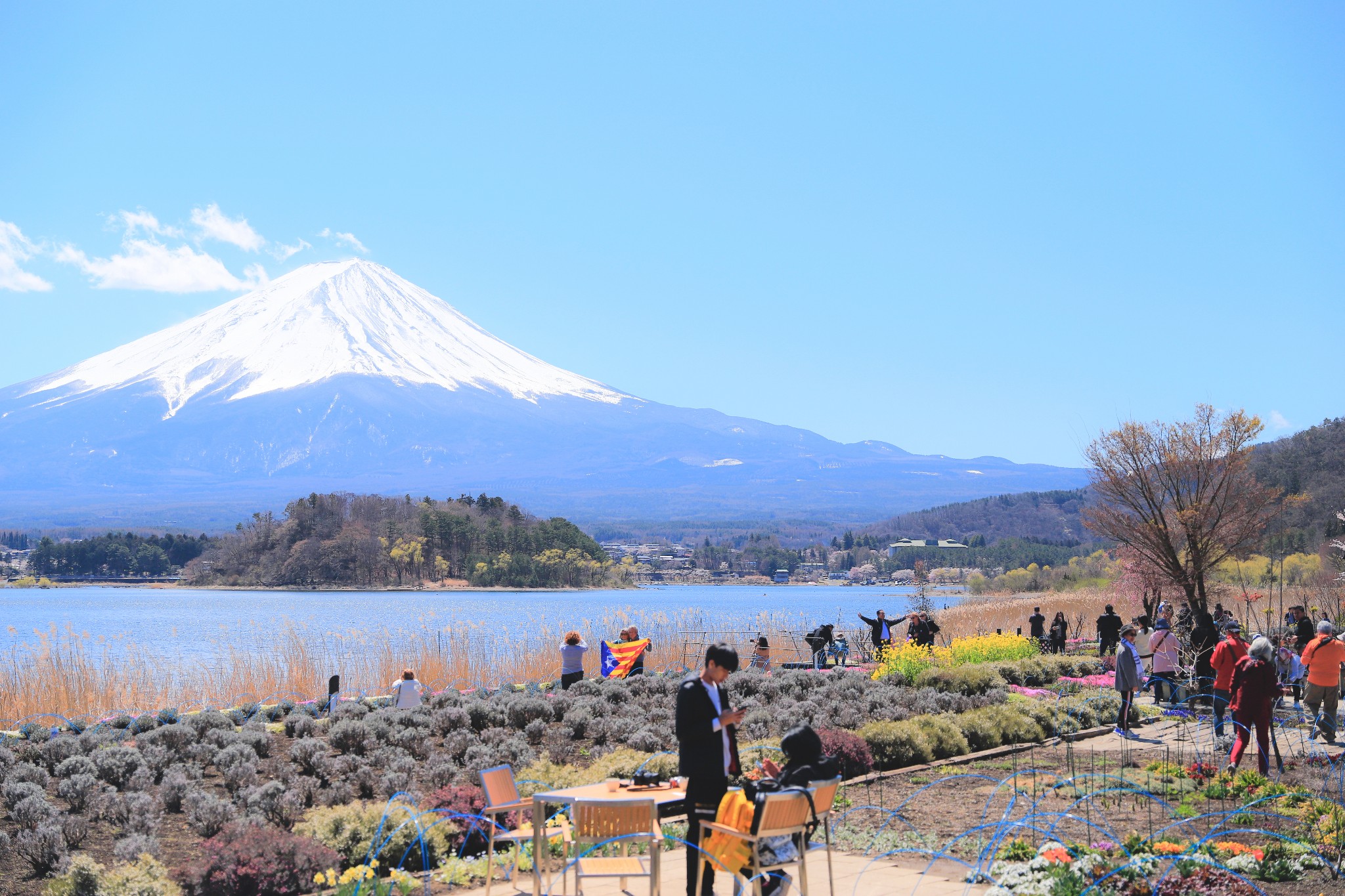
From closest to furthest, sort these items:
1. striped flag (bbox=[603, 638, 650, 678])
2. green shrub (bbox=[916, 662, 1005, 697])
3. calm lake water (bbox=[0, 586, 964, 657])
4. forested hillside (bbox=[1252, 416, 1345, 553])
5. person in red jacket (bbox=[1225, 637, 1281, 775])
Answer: person in red jacket (bbox=[1225, 637, 1281, 775])
green shrub (bbox=[916, 662, 1005, 697])
striped flag (bbox=[603, 638, 650, 678])
calm lake water (bbox=[0, 586, 964, 657])
forested hillside (bbox=[1252, 416, 1345, 553])

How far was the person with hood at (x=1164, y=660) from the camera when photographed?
1666 cm

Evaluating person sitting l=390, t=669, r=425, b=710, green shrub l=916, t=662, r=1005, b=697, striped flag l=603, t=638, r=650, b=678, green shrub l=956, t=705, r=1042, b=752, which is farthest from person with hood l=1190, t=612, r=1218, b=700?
person sitting l=390, t=669, r=425, b=710

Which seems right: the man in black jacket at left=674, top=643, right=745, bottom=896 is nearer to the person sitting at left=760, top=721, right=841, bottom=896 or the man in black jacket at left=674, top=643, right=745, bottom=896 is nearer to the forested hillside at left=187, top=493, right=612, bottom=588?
Result: the person sitting at left=760, top=721, right=841, bottom=896

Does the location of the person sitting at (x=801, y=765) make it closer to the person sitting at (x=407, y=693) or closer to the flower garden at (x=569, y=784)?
the flower garden at (x=569, y=784)

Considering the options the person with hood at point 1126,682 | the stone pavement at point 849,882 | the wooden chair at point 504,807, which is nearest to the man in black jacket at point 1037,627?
the person with hood at point 1126,682

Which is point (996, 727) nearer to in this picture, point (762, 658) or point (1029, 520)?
point (762, 658)

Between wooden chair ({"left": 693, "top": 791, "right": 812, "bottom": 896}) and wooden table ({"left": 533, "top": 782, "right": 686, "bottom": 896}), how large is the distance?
0.49 metres

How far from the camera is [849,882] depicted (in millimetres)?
7066

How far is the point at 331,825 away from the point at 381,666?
43.0ft

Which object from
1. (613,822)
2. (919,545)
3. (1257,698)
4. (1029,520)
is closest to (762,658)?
(1257,698)

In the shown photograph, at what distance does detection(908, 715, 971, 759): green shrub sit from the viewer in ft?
39.5

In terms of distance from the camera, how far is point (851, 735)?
11305 mm

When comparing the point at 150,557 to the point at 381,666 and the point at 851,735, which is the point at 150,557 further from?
the point at 851,735

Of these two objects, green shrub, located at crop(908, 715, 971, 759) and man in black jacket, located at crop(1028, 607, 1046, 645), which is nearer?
green shrub, located at crop(908, 715, 971, 759)
